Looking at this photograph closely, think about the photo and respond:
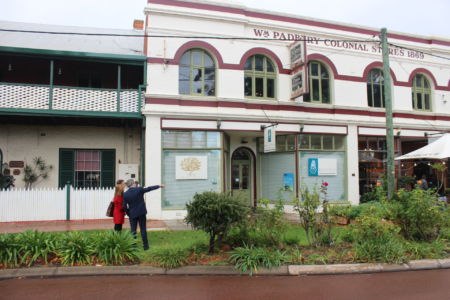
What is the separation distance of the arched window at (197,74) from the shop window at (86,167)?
13.6 ft

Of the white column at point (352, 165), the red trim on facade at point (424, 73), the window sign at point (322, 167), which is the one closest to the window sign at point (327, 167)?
the window sign at point (322, 167)

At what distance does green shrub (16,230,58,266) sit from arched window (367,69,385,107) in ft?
46.4

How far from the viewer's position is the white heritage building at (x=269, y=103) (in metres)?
13.1

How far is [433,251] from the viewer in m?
7.41

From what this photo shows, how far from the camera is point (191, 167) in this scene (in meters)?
13.1

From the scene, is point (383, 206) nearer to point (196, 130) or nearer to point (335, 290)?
point (335, 290)

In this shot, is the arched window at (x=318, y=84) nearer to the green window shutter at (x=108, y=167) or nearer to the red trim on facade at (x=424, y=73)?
the red trim on facade at (x=424, y=73)

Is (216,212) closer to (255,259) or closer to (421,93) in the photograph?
(255,259)

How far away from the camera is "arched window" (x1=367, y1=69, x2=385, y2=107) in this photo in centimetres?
1617

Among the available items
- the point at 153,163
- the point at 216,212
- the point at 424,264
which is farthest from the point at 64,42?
the point at 424,264

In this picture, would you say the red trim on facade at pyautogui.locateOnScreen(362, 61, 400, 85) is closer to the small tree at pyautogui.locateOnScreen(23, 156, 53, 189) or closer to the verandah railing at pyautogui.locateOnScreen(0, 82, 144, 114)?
the verandah railing at pyautogui.locateOnScreen(0, 82, 144, 114)

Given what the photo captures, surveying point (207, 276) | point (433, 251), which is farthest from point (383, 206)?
point (207, 276)

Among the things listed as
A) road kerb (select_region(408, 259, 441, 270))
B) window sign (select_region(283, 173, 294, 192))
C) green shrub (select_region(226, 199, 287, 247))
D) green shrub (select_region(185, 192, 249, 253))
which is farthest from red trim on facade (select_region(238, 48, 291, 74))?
road kerb (select_region(408, 259, 441, 270))

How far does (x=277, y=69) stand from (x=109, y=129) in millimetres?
7323
